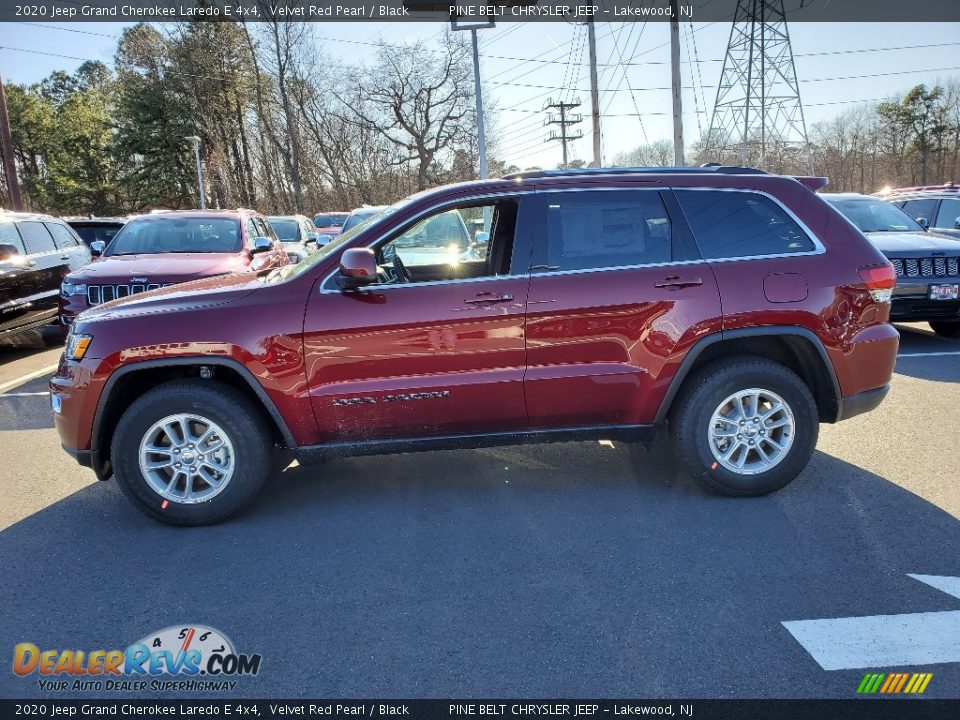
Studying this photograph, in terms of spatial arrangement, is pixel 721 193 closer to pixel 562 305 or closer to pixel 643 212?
pixel 643 212

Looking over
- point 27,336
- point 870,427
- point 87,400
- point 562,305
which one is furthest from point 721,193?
point 27,336

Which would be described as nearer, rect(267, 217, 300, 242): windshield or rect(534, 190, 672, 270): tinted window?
rect(534, 190, 672, 270): tinted window

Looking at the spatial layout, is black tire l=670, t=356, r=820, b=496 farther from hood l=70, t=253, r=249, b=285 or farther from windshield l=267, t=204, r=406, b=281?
hood l=70, t=253, r=249, b=285

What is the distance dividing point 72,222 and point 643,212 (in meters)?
13.6

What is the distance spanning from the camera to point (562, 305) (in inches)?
160

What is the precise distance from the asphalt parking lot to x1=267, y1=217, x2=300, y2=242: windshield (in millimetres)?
12600

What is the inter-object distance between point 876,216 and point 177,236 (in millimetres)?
9637

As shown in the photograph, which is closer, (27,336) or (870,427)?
(870,427)

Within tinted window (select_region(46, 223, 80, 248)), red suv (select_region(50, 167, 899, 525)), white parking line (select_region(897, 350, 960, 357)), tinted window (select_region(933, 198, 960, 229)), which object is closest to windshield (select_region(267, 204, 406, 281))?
red suv (select_region(50, 167, 899, 525))

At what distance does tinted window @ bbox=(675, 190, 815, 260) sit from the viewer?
425 centimetres

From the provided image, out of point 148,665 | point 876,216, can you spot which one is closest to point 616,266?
point 148,665

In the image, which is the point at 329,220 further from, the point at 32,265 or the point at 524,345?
the point at 524,345

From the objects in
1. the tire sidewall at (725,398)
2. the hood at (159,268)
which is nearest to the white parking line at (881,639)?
the tire sidewall at (725,398)

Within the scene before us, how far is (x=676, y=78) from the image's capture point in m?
21.1
